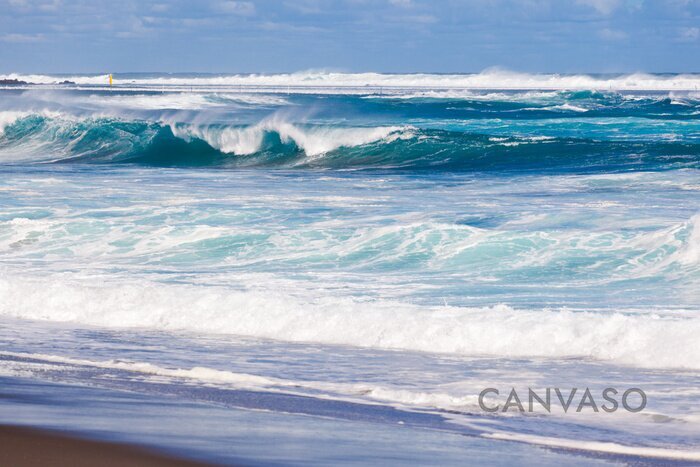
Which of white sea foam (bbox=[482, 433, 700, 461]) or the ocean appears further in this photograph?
the ocean

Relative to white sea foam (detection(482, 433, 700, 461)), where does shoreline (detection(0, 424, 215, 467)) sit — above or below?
below

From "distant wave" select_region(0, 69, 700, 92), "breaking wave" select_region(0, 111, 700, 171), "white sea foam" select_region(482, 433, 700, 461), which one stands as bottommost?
"white sea foam" select_region(482, 433, 700, 461)

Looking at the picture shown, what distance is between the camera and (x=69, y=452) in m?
4.51

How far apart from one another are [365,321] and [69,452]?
360 centimetres

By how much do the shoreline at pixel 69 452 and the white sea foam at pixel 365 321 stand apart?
3087mm

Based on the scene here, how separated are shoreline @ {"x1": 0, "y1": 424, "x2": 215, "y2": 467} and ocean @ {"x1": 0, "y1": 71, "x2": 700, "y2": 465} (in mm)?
164

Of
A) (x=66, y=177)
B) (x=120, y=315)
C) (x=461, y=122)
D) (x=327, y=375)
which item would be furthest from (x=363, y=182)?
(x=461, y=122)

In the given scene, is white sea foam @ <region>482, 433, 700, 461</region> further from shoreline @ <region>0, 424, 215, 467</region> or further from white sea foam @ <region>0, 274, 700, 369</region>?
white sea foam @ <region>0, 274, 700, 369</region>

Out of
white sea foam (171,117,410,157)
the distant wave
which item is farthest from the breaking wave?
the distant wave

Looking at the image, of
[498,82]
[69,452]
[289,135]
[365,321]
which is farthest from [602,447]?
[498,82]

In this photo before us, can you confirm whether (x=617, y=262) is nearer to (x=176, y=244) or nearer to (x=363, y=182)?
(x=176, y=244)

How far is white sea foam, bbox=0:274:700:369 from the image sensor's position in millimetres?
7016

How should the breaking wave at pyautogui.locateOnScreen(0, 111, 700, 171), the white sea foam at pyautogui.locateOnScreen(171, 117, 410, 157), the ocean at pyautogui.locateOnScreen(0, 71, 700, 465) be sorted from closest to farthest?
the ocean at pyautogui.locateOnScreen(0, 71, 700, 465) < the breaking wave at pyautogui.locateOnScreen(0, 111, 700, 171) < the white sea foam at pyautogui.locateOnScreen(171, 117, 410, 157)

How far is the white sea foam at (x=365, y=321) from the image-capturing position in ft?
23.0
